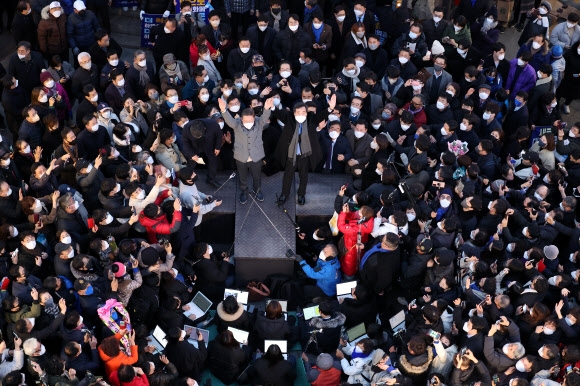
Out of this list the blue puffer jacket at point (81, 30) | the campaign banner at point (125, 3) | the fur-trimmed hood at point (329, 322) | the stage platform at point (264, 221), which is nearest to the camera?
the fur-trimmed hood at point (329, 322)

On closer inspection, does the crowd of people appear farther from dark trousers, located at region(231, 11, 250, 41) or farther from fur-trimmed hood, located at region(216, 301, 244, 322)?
dark trousers, located at region(231, 11, 250, 41)

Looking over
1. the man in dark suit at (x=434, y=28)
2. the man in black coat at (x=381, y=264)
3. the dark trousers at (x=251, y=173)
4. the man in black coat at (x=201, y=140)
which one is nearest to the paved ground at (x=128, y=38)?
the man in dark suit at (x=434, y=28)

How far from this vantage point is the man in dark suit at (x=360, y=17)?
14992 millimetres

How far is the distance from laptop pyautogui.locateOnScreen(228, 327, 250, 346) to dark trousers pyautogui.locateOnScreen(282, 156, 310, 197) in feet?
9.07

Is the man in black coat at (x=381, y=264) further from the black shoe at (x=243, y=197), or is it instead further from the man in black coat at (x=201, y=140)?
the man in black coat at (x=201, y=140)

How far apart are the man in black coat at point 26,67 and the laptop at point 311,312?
244 inches

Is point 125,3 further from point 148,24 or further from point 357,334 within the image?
point 357,334

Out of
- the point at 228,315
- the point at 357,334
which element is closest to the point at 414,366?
the point at 357,334

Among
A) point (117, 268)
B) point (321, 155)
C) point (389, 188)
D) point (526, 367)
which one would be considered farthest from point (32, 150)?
point (526, 367)

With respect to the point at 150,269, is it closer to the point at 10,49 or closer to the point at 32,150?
the point at 32,150

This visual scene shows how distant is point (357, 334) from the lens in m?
11.0

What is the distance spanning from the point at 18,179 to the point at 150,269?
294 centimetres

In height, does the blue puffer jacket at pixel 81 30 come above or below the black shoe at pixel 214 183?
above

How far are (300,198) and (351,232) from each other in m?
1.69
